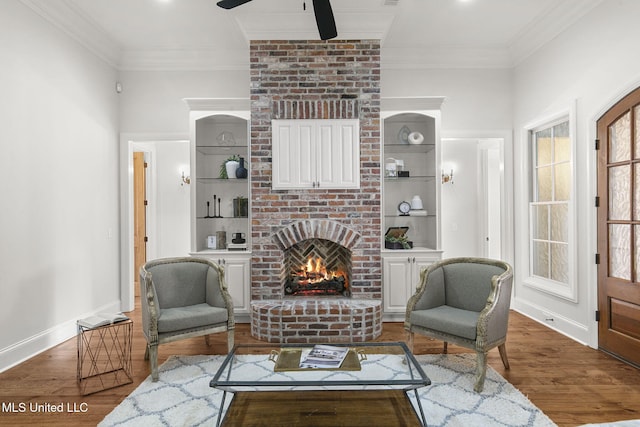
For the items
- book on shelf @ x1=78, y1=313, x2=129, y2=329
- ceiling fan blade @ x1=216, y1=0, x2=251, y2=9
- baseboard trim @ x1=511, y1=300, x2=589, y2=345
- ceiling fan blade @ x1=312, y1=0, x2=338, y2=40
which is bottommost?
baseboard trim @ x1=511, y1=300, x2=589, y2=345

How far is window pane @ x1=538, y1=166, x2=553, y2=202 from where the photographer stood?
4530 mm

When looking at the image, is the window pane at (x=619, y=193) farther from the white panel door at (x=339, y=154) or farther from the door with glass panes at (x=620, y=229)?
the white panel door at (x=339, y=154)

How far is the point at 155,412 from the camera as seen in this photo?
2512mm

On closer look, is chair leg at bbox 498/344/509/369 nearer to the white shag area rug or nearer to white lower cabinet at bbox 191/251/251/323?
the white shag area rug

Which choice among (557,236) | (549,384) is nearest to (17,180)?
(549,384)

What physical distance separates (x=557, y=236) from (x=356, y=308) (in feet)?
7.89

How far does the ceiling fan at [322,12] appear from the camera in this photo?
2.75 m

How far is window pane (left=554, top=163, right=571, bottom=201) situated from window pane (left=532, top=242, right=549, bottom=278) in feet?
2.05

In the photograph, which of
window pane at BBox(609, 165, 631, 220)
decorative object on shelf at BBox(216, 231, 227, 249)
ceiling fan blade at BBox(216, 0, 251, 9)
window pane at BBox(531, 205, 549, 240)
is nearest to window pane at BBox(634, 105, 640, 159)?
window pane at BBox(609, 165, 631, 220)

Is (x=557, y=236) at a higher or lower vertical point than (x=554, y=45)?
lower

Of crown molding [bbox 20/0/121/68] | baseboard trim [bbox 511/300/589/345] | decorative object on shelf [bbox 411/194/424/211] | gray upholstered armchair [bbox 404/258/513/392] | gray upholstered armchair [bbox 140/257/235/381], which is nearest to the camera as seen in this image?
gray upholstered armchair [bbox 404/258/513/392]

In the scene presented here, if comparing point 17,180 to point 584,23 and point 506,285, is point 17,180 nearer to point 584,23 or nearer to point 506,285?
point 506,285

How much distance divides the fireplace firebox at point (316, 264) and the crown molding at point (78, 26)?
323 centimetres

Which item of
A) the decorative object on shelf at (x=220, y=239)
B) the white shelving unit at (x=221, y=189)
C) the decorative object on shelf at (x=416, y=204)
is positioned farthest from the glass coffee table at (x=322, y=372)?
the decorative object on shelf at (x=416, y=204)
